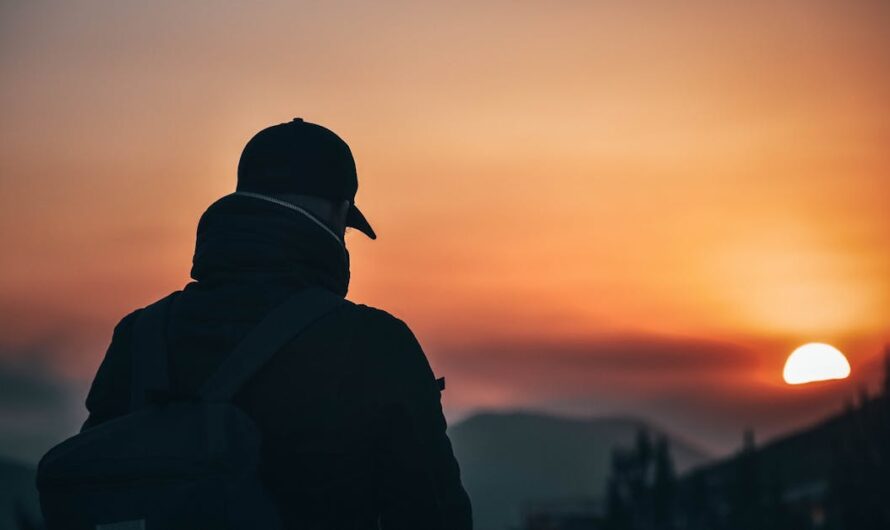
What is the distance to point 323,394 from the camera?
3.03 metres

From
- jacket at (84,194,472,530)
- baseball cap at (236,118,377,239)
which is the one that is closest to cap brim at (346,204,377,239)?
baseball cap at (236,118,377,239)

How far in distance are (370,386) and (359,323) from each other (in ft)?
0.51

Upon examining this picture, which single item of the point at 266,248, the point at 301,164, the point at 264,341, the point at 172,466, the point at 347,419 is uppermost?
the point at 301,164

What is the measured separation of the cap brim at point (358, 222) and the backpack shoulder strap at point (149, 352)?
0.55 metres

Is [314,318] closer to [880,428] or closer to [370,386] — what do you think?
[370,386]

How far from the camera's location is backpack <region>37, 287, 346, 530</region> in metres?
2.84

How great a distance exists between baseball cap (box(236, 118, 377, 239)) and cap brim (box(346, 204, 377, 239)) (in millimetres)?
107

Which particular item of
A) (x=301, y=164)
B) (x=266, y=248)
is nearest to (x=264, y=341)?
(x=266, y=248)

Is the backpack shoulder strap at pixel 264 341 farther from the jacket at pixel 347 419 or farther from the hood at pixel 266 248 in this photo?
the hood at pixel 266 248

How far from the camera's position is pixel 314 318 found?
10.0 ft

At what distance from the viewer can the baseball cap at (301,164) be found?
11.1 feet

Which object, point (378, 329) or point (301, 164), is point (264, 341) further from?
point (301, 164)

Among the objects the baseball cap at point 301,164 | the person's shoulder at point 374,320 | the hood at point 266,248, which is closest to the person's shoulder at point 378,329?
the person's shoulder at point 374,320

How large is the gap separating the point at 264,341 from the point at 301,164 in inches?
22.1
